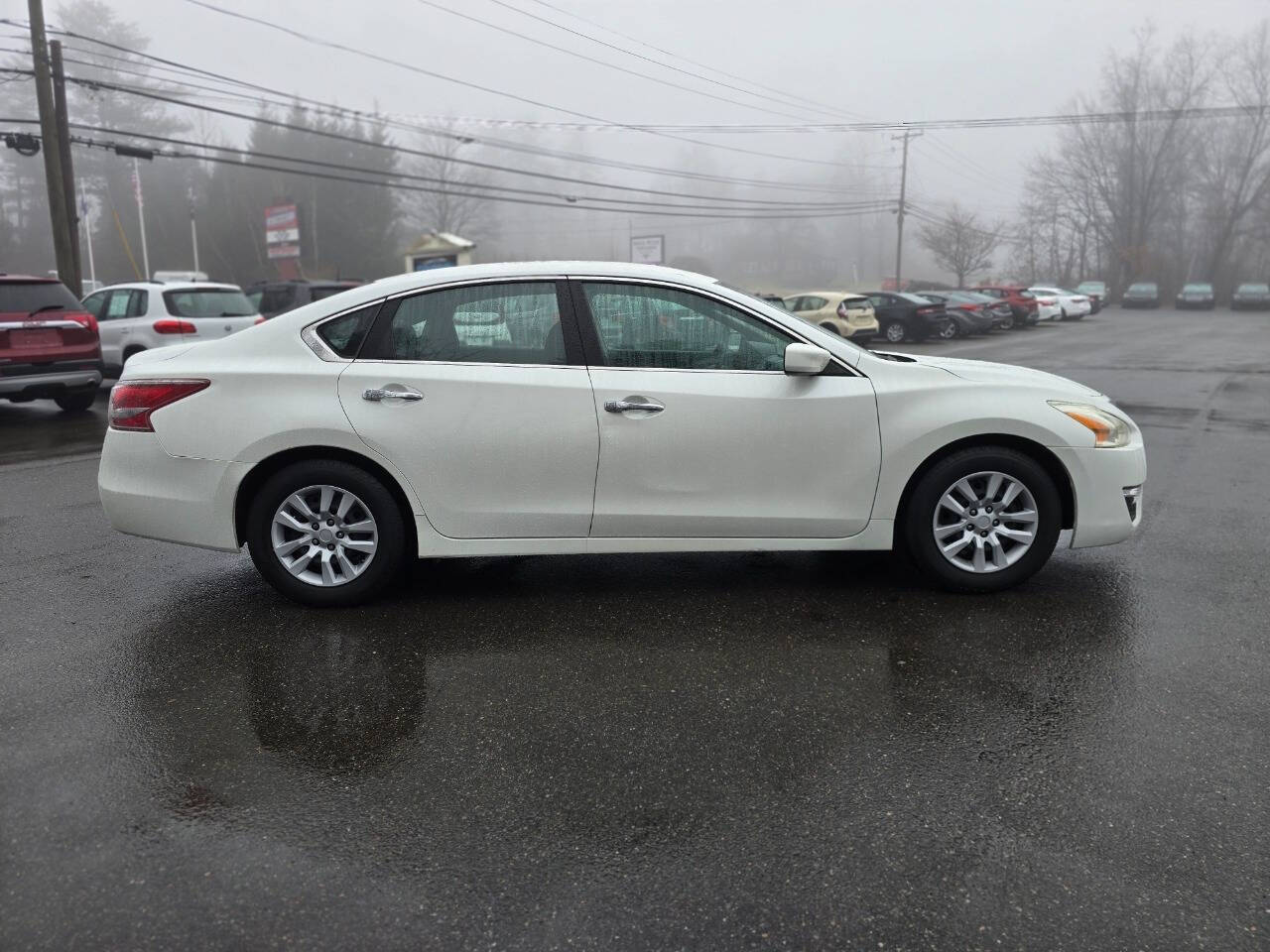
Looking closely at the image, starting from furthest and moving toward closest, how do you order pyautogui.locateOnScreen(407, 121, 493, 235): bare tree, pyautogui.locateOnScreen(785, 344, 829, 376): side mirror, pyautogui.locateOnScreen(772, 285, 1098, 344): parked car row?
pyautogui.locateOnScreen(407, 121, 493, 235): bare tree
pyautogui.locateOnScreen(772, 285, 1098, 344): parked car row
pyautogui.locateOnScreen(785, 344, 829, 376): side mirror

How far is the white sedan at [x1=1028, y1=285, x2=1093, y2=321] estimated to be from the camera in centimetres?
4269

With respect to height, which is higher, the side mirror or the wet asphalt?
the side mirror

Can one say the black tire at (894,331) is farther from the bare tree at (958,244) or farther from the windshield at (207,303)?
the bare tree at (958,244)

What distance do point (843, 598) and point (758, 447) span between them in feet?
2.90

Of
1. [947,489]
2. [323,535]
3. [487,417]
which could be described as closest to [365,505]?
[323,535]

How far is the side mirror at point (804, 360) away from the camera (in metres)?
4.38

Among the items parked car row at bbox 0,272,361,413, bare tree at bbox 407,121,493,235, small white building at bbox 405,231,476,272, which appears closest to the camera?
parked car row at bbox 0,272,361,413

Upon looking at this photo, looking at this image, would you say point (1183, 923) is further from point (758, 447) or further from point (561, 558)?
point (561, 558)

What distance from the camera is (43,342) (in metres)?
11.1

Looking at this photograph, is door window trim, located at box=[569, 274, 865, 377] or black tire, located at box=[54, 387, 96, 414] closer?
door window trim, located at box=[569, 274, 865, 377]

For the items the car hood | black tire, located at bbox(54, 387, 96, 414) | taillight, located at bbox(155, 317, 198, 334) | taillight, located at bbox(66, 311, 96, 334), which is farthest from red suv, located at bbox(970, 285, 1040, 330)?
the car hood

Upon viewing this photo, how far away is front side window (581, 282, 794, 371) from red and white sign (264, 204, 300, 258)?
160 feet

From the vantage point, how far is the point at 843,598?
470 cm

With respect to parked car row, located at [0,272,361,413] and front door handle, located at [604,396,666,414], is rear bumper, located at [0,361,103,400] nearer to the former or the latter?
parked car row, located at [0,272,361,413]
